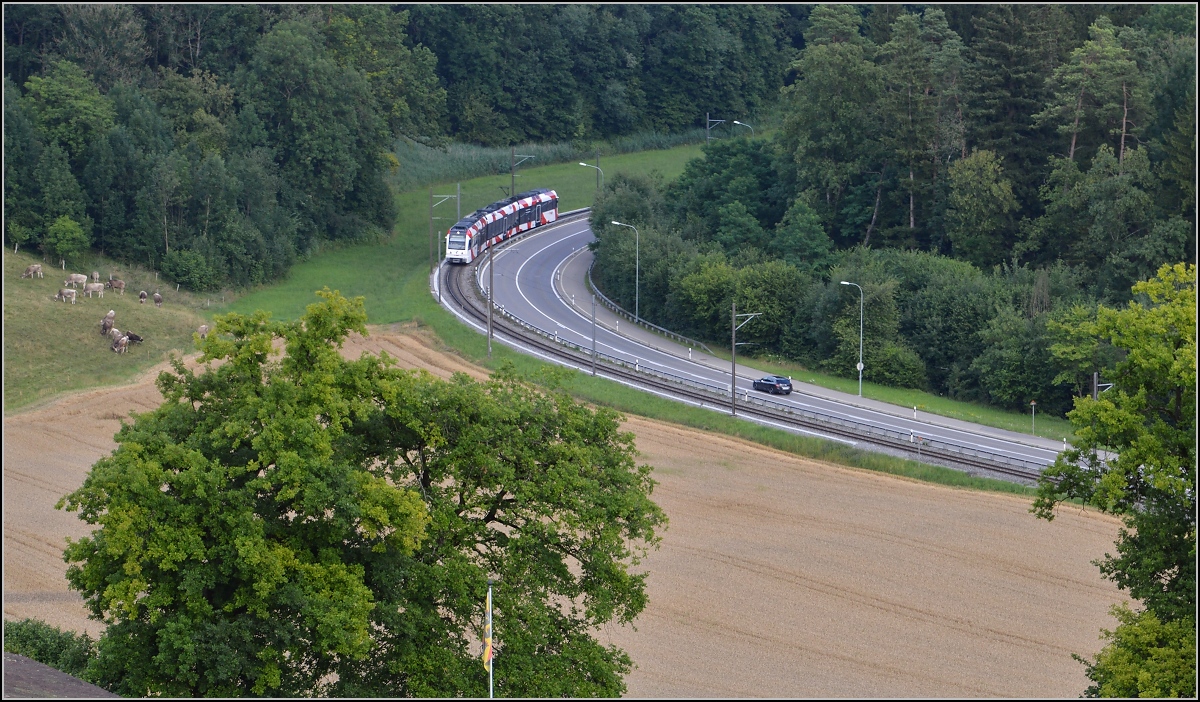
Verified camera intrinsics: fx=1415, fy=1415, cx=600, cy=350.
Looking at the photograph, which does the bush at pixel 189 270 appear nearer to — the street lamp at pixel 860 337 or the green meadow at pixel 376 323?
the green meadow at pixel 376 323

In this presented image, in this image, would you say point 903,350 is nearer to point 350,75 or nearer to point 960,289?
point 960,289

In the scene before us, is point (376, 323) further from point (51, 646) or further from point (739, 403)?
point (51, 646)

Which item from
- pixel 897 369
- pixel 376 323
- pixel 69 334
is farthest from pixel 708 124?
pixel 69 334

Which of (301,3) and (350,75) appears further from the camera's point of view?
(301,3)

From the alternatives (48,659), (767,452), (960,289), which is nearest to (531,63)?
(960,289)

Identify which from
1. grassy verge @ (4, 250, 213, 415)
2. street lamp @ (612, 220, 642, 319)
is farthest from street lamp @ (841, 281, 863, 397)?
grassy verge @ (4, 250, 213, 415)

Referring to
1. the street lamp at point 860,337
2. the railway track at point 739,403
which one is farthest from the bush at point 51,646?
the street lamp at point 860,337

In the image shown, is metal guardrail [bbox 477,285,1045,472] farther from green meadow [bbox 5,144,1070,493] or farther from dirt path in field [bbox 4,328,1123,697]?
dirt path in field [bbox 4,328,1123,697]
